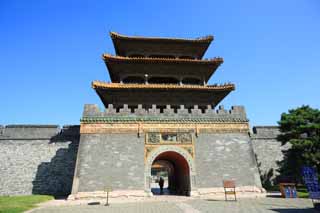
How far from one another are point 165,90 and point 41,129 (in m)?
9.06

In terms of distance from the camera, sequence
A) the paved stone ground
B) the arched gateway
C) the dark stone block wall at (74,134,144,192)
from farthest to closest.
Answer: the arched gateway
the dark stone block wall at (74,134,144,192)
the paved stone ground

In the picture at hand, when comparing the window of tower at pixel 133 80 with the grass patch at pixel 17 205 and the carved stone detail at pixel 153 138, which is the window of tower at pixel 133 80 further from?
the grass patch at pixel 17 205

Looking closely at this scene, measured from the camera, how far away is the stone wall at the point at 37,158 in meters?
12.7

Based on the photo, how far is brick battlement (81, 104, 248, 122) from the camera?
10414 millimetres

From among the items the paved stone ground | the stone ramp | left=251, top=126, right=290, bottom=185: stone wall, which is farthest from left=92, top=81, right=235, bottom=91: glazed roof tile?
the paved stone ground

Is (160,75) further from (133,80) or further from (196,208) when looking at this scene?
(196,208)

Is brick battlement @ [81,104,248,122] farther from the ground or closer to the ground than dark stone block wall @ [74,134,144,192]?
farther from the ground

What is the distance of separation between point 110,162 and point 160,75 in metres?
6.72

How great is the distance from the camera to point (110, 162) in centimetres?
970

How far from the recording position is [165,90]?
12383mm

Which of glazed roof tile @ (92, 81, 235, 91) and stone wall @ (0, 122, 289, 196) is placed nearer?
stone wall @ (0, 122, 289, 196)

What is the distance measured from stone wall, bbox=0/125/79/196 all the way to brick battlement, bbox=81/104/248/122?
4591 mm

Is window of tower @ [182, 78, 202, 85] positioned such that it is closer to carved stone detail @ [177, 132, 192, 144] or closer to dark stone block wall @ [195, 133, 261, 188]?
dark stone block wall @ [195, 133, 261, 188]

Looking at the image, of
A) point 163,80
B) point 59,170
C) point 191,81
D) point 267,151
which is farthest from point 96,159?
point 267,151
